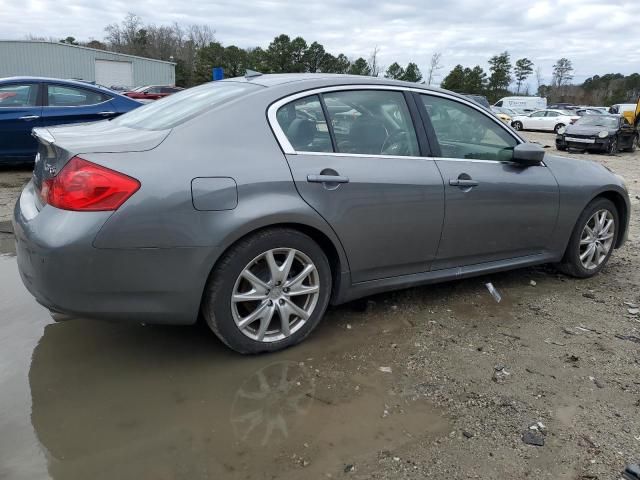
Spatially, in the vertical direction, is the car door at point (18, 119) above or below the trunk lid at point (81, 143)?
below

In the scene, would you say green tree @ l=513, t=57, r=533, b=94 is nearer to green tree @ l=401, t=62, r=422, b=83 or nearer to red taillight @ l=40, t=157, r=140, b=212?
green tree @ l=401, t=62, r=422, b=83

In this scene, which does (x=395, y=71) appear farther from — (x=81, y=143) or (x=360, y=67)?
(x=81, y=143)

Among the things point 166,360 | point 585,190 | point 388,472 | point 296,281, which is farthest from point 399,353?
point 585,190

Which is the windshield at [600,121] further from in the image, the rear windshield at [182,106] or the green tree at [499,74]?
the green tree at [499,74]

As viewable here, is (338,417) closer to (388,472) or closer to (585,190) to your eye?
(388,472)

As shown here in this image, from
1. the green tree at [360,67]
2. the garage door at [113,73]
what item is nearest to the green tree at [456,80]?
the green tree at [360,67]

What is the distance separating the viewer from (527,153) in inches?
153

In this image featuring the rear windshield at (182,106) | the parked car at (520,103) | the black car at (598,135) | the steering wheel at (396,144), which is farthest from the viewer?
the parked car at (520,103)

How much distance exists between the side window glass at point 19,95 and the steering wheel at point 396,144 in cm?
677

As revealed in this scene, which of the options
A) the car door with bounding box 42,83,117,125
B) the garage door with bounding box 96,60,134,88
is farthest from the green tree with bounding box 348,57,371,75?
the car door with bounding box 42,83,117,125

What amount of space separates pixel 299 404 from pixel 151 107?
2.18m

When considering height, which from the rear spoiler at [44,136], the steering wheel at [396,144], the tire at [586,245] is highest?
the steering wheel at [396,144]

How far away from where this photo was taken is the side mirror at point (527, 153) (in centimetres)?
388

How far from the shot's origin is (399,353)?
324 centimetres
